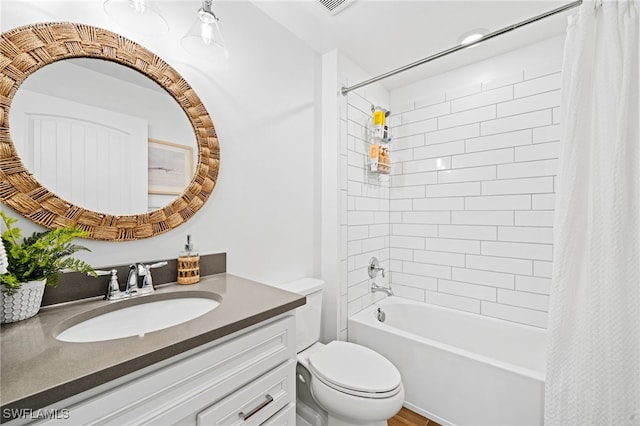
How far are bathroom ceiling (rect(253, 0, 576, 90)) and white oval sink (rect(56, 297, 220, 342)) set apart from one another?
1.63 meters

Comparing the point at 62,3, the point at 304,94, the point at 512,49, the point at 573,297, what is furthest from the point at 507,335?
the point at 62,3

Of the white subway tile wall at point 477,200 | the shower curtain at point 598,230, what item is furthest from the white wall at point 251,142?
the shower curtain at point 598,230

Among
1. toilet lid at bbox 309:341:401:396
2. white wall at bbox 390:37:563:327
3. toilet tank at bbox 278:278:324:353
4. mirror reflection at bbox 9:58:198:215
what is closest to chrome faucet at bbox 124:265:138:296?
mirror reflection at bbox 9:58:198:215

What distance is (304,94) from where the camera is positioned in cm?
184

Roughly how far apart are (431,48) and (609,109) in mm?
1249

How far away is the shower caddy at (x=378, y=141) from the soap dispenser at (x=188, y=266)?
4.86 ft

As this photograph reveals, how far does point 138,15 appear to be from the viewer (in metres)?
1.05

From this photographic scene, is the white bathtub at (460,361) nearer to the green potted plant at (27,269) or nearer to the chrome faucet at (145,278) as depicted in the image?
the chrome faucet at (145,278)

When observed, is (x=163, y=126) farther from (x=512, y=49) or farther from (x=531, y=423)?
(x=512, y=49)

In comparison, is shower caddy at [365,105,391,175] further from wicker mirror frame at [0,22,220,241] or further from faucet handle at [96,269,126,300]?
faucet handle at [96,269,126,300]

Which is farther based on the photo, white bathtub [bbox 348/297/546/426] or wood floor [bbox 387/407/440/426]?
wood floor [bbox 387/407/440/426]

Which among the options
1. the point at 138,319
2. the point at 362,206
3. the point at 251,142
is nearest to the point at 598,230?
the point at 362,206

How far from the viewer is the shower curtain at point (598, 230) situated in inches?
38.7

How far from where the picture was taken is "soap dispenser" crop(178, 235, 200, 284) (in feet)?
3.73
